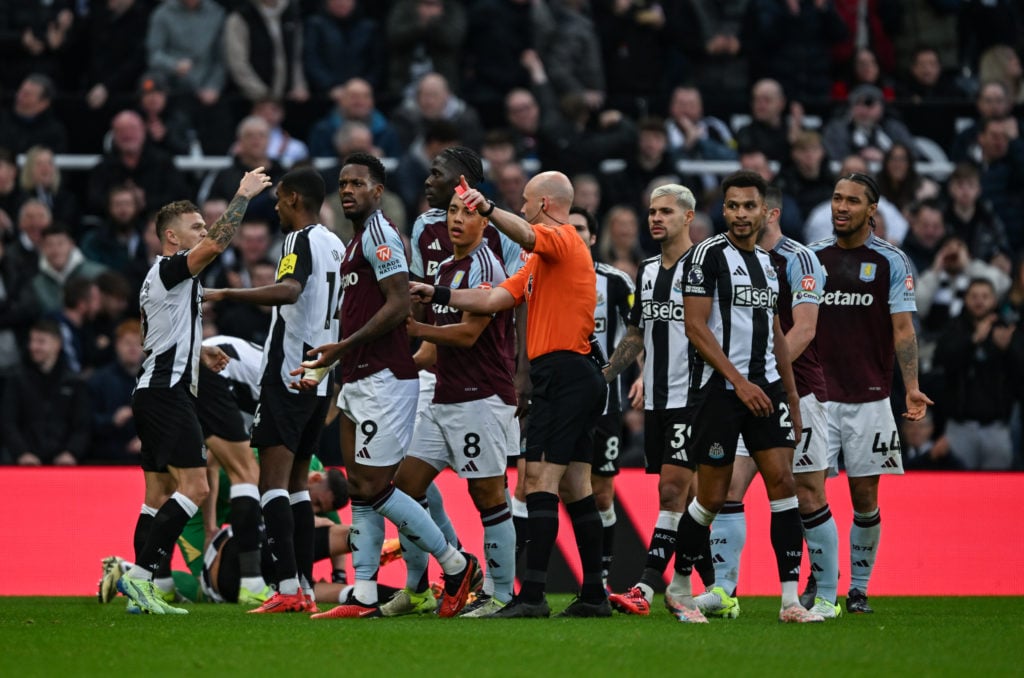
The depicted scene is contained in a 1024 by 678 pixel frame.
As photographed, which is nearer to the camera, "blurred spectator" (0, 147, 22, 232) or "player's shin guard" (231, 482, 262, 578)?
"player's shin guard" (231, 482, 262, 578)

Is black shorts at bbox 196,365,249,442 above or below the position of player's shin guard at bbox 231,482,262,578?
above

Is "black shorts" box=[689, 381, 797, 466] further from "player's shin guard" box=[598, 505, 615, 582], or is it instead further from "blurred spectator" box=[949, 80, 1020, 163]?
"blurred spectator" box=[949, 80, 1020, 163]

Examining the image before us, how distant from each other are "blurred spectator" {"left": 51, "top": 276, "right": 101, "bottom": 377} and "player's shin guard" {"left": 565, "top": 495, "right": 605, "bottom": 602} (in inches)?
296

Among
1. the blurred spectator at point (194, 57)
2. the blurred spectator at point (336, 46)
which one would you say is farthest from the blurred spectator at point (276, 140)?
the blurred spectator at point (336, 46)

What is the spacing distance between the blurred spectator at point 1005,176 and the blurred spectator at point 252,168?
8.10m

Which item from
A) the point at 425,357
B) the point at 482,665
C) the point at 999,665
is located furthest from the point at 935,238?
the point at 482,665

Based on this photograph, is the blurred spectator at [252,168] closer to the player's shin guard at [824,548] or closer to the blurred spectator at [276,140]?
the blurred spectator at [276,140]

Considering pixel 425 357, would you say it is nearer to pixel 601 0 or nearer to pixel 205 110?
pixel 205 110

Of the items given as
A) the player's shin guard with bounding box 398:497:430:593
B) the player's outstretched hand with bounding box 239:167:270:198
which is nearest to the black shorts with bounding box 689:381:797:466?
the player's shin guard with bounding box 398:497:430:593

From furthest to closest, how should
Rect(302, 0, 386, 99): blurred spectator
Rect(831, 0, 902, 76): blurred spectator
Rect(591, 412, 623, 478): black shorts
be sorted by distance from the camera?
1. Rect(831, 0, 902, 76): blurred spectator
2. Rect(302, 0, 386, 99): blurred spectator
3. Rect(591, 412, 623, 478): black shorts

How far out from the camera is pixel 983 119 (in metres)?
19.0

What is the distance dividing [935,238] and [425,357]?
8.78 meters

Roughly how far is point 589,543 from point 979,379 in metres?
7.70

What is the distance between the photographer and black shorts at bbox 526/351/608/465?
9.57 m
